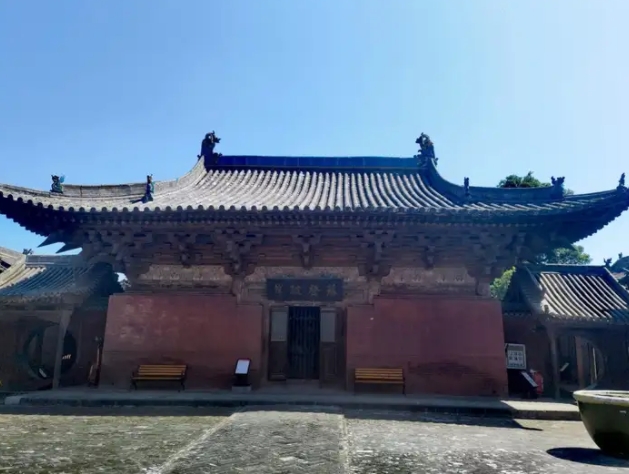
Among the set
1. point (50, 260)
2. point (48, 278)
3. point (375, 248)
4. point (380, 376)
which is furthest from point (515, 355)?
point (50, 260)

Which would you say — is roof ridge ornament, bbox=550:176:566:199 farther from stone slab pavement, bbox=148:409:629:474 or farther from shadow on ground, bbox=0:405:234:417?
shadow on ground, bbox=0:405:234:417

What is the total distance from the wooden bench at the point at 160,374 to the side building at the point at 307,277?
0.22m

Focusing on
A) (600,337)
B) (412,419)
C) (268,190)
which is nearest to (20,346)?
(268,190)

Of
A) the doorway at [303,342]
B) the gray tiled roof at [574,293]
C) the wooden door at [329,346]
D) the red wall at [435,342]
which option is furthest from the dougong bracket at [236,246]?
the gray tiled roof at [574,293]

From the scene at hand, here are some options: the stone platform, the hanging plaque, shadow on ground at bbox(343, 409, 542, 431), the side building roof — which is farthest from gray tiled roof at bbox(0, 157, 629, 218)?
shadow on ground at bbox(343, 409, 542, 431)

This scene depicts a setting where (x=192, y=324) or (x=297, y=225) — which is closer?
(x=297, y=225)

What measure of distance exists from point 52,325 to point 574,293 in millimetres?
15266

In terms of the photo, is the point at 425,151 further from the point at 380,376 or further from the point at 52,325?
the point at 52,325

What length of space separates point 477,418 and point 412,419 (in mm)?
1447

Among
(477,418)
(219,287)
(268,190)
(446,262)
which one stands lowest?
(477,418)

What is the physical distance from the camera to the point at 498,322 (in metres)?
10.4

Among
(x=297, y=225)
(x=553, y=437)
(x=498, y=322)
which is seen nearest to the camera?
(x=553, y=437)

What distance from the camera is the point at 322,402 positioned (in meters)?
8.41

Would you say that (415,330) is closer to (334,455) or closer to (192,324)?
(192,324)
